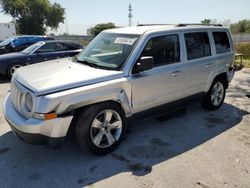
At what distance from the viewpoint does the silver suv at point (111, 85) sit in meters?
3.22

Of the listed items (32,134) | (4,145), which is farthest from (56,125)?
(4,145)

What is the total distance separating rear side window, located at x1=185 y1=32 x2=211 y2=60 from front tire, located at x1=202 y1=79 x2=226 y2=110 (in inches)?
31.8

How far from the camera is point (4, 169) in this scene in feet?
11.2

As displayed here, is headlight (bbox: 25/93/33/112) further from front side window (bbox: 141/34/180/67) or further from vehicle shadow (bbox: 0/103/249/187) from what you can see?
front side window (bbox: 141/34/180/67)

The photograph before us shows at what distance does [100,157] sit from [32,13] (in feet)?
147

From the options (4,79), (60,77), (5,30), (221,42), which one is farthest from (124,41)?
(5,30)

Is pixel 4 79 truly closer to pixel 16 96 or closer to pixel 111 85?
pixel 16 96

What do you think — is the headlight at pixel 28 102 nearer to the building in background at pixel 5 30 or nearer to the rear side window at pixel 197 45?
the rear side window at pixel 197 45

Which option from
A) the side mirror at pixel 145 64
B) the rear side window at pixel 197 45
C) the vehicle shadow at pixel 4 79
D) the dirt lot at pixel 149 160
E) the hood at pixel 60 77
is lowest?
the dirt lot at pixel 149 160

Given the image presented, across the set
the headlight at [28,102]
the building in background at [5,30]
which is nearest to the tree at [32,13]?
the building in background at [5,30]

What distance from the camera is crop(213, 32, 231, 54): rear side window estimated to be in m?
5.38

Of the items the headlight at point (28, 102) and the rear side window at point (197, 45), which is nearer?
the headlight at point (28, 102)

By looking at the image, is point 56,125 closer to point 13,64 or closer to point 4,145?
point 4,145

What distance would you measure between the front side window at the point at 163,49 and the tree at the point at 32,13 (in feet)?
136
